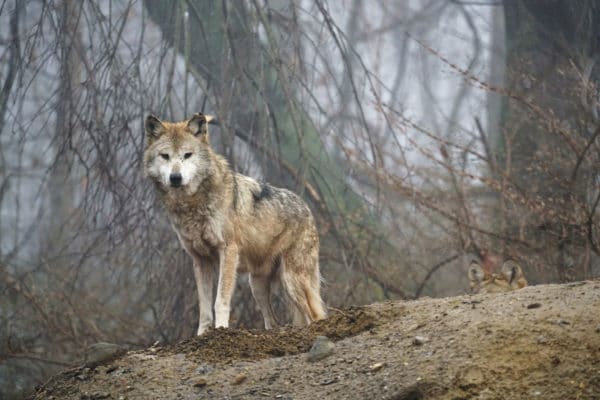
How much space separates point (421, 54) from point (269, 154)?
7794 mm

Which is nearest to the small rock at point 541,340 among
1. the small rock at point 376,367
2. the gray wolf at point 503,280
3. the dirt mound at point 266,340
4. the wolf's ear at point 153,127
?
the small rock at point 376,367

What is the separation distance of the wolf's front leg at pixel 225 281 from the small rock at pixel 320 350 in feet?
5.23

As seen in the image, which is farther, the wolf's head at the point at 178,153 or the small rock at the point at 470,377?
the wolf's head at the point at 178,153

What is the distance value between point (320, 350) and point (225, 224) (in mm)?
2146

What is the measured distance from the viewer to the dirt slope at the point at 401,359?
535 cm

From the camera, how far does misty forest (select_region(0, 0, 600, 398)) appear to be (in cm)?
948

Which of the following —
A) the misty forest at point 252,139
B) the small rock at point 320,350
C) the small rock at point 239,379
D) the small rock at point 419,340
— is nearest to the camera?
the small rock at point 419,340

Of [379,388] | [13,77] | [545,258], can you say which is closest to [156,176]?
[13,77]

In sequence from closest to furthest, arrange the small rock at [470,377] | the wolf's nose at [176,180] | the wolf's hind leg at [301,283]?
the small rock at [470,377] < the wolf's nose at [176,180] < the wolf's hind leg at [301,283]

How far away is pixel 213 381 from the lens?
6145 mm

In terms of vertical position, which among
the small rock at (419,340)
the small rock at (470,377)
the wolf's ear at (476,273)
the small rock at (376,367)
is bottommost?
the small rock at (470,377)

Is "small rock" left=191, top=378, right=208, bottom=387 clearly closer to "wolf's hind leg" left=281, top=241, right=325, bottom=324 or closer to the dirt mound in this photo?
the dirt mound

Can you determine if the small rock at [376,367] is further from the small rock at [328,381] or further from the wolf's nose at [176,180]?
the wolf's nose at [176,180]

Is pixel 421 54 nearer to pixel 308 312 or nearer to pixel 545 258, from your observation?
pixel 545 258
